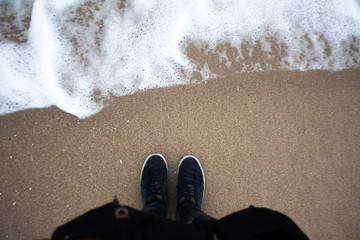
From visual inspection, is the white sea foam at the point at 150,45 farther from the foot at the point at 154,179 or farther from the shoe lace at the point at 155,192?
the shoe lace at the point at 155,192

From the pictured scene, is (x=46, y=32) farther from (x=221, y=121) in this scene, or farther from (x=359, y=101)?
(x=359, y=101)

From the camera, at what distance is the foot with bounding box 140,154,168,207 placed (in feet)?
4.12

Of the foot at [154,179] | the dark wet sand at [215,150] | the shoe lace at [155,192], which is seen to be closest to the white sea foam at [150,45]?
the dark wet sand at [215,150]

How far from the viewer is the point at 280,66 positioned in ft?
4.74

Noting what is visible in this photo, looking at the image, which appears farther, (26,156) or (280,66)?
(280,66)

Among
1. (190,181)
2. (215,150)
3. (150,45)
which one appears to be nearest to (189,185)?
(190,181)

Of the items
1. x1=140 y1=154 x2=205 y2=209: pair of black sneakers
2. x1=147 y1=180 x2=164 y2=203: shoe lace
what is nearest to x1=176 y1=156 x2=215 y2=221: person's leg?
x1=140 y1=154 x2=205 y2=209: pair of black sneakers

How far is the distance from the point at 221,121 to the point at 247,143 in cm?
23

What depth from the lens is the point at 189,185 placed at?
1297 millimetres

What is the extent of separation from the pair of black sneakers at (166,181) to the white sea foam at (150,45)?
50 centimetres

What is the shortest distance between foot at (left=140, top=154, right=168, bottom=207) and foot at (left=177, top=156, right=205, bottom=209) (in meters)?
0.10

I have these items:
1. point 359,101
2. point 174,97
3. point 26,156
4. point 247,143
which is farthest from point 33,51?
point 359,101

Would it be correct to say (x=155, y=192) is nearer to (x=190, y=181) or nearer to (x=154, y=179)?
(x=154, y=179)

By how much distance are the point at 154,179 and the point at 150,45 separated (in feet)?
2.91
